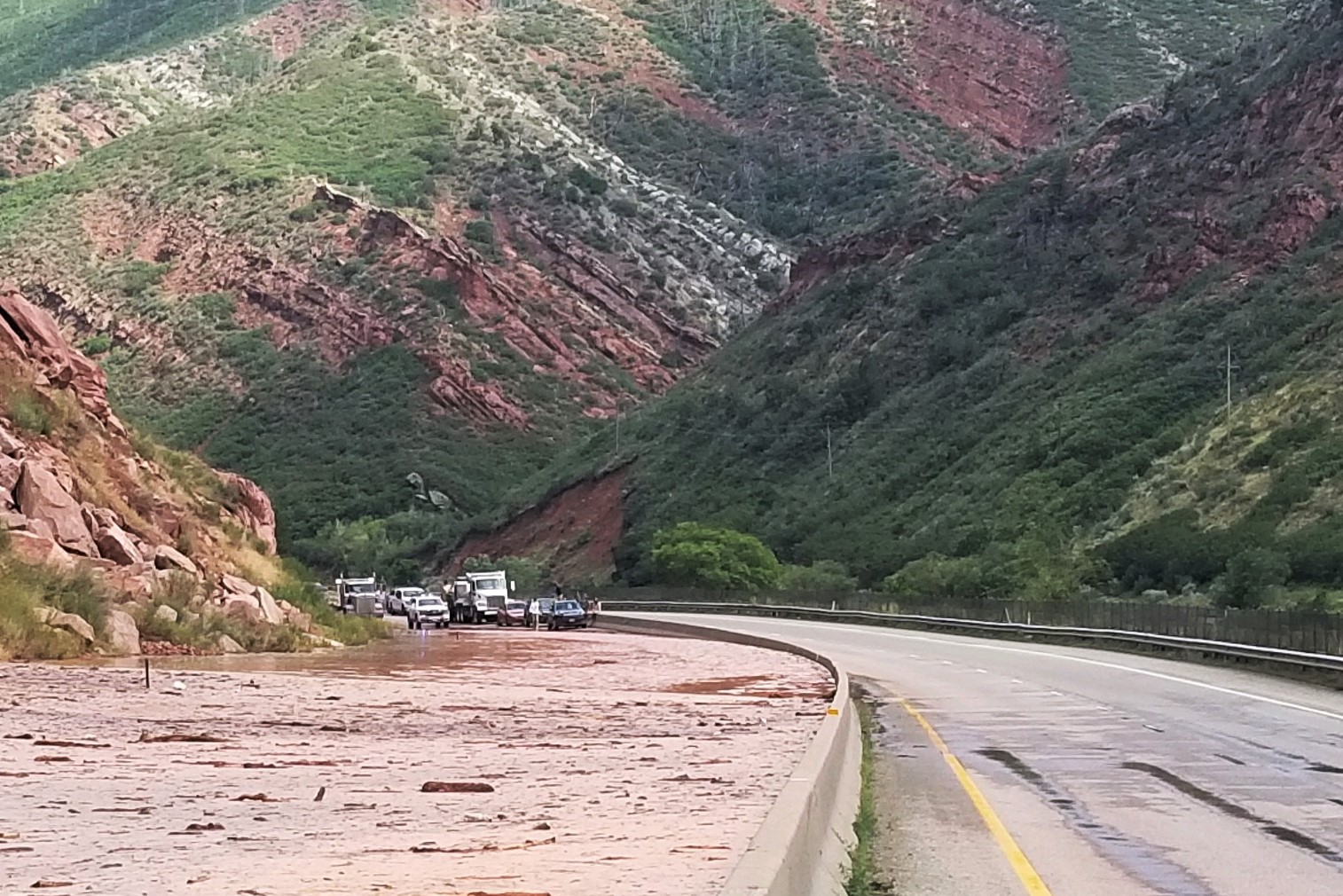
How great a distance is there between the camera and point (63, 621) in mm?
28078

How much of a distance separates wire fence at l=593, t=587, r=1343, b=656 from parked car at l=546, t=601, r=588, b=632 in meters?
10.1

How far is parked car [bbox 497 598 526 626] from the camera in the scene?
6462 centimetres

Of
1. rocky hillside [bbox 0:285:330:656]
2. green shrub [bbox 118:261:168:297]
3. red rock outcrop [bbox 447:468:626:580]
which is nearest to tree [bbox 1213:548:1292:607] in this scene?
rocky hillside [bbox 0:285:330:656]

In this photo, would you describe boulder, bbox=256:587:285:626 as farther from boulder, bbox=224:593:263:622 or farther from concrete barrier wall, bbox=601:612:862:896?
concrete barrier wall, bbox=601:612:862:896

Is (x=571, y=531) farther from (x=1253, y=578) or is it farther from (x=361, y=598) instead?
(x=1253, y=578)

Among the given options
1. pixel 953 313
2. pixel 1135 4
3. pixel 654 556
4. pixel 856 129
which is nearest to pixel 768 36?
pixel 856 129

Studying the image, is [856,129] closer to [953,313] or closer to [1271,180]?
[953,313]

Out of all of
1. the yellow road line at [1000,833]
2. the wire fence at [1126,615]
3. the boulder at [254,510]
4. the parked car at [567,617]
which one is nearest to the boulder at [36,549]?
the boulder at [254,510]

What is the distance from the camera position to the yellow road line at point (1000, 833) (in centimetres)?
1007

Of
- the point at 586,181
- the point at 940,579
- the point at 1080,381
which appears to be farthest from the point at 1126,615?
the point at 586,181

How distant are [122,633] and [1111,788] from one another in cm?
1987

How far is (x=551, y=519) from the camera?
305 ft

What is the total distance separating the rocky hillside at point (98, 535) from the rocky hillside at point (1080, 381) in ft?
92.0

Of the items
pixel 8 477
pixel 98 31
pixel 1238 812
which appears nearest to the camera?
pixel 1238 812
